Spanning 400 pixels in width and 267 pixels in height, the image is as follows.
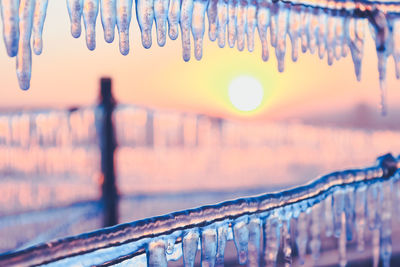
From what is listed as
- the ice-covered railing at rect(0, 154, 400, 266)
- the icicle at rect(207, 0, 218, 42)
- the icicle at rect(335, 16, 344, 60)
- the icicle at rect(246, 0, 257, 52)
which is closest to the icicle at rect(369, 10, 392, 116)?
the icicle at rect(335, 16, 344, 60)

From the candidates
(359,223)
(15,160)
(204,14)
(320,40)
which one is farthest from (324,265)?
(15,160)

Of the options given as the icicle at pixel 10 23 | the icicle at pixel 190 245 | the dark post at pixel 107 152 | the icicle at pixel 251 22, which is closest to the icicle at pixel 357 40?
the icicle at pixel 251 22

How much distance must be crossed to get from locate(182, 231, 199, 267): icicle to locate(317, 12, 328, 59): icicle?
2.31 feet

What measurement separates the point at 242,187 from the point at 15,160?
3869 millimetres

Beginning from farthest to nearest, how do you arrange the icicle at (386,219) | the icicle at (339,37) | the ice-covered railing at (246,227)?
the icicle at (386,219), the icicle at (339,37), the ice-covered railing at (246,227)

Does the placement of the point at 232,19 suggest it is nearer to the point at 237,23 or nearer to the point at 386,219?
the point at 237,23

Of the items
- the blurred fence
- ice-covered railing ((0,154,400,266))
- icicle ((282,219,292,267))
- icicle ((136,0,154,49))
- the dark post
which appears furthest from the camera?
the blurred fence

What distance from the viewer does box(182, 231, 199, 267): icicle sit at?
2.65ft

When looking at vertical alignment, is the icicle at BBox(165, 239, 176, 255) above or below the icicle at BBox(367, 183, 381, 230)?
above

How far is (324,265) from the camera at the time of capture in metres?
3.60

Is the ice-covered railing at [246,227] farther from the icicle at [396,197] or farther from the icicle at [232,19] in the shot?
the icicle at [232,19]

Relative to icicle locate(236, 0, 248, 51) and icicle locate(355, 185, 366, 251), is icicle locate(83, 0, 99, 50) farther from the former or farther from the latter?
icicle locate(355, 185, 366, 251)

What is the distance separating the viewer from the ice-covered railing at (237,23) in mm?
792

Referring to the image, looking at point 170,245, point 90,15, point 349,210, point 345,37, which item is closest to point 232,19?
point 90,15
